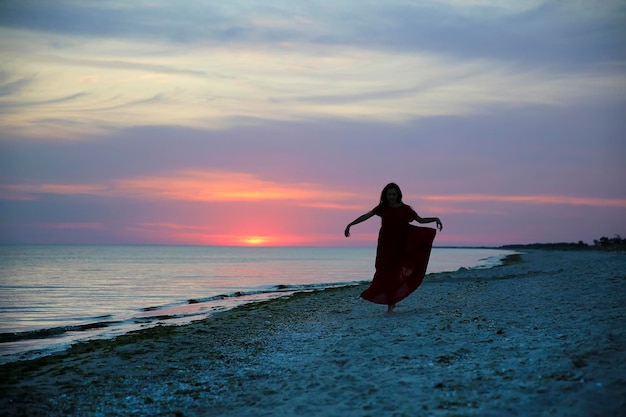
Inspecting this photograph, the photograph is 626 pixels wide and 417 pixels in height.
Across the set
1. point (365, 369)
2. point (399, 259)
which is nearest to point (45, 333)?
point (399, 259)

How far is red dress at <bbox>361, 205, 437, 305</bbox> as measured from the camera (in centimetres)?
1241

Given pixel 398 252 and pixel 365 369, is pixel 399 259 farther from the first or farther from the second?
pixel 365 369

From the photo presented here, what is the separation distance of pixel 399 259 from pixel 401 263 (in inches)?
4.0

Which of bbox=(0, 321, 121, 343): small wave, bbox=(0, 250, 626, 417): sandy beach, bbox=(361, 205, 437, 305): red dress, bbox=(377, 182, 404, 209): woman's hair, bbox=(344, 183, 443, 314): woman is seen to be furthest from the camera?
bbox=(0, 321, 121, 343): small wave

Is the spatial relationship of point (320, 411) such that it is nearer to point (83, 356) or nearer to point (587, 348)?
point (587, 348)

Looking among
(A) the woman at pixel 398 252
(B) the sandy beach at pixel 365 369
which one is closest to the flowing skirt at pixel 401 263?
(A) the woman at pixel 398 252

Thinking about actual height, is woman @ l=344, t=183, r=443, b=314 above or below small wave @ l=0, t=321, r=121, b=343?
above

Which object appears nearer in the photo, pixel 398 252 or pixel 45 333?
pixel 398 252

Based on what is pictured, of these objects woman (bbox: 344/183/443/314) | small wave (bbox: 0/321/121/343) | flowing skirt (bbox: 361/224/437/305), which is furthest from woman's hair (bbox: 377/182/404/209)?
small wave (bbox: 0/321/121/343)

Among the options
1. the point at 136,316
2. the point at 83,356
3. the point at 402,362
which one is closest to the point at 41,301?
the point at 136,316

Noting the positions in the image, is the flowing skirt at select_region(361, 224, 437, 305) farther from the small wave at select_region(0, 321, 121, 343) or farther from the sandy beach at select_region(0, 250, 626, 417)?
the small wave at select_region(0, 321, 121, 343)

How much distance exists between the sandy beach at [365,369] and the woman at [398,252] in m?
0.64

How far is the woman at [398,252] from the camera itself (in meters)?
12.3

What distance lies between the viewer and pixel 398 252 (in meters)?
12.5
